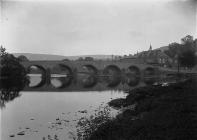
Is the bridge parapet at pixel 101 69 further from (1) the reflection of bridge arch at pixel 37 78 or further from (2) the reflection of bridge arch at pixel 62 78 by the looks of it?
(1) the reflection of bridge arch at pixel 37 78

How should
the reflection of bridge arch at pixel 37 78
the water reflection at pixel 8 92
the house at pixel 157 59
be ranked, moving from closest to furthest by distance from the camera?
the water reflection at pixel 8 92, the reflection of bridge arch at pixel 37 78, the house at pixel 157 59

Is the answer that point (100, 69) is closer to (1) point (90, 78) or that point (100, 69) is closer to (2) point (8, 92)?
(1) point (90, 78)

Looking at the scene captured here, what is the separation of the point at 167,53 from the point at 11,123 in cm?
9860

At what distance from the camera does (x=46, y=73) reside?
7331cm

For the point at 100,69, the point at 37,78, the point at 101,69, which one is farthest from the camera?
the point at 101,69

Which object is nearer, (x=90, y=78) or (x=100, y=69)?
(x=90, y=78)

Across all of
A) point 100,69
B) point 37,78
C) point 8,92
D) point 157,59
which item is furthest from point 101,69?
point 8,92

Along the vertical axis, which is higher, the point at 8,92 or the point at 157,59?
the point at 157,59

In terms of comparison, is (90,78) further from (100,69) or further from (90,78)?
(100,69)

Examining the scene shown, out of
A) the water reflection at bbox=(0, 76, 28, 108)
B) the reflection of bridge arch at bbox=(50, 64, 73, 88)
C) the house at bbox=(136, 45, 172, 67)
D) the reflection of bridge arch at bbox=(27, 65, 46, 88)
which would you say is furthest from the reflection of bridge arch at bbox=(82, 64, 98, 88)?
the house at bbox=(136, 45, 172, 67)

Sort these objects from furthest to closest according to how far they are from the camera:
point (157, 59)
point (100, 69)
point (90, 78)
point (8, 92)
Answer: point (157, 59) → point (100, 69) → point (90, 78) → point (8, 92)

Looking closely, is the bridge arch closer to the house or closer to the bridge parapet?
the bridge parapet

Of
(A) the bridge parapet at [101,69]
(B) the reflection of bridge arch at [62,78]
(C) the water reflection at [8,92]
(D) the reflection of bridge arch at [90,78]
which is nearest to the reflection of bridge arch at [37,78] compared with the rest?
(A) the bridge parapet at [101,69]

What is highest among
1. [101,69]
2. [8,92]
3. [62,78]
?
[101,69]
